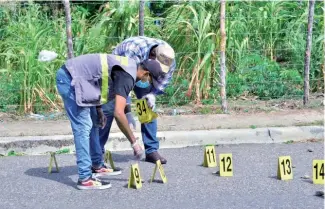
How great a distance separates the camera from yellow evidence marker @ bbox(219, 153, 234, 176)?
7.35 m

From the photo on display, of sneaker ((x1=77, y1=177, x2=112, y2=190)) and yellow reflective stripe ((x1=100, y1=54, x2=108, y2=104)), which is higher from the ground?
yellow reflective stripe ((x1=100, y1=54, x2=108, y2=104))

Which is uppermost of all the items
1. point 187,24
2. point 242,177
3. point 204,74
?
point 187,24

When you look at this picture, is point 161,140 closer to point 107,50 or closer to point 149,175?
point 149,175

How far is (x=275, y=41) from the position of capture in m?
11.6

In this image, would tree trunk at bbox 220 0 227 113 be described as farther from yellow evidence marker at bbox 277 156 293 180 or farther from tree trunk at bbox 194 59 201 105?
yellow evidence marker at bbox 277 156 293 180

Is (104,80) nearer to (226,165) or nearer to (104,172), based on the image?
(104,172)

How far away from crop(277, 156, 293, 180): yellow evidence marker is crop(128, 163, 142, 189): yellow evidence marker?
131cm

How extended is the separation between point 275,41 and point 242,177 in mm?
4677

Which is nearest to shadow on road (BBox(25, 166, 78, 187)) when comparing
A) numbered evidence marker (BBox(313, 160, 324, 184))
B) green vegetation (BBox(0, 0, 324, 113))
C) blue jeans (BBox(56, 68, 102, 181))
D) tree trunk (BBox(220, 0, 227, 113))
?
blue jeans (BBox(56, 68, 102, 181))

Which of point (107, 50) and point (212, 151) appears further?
point (107, 50)

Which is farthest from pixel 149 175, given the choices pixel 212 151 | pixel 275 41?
pixel 275 41

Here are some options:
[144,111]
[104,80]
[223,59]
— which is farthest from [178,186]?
[223,59]

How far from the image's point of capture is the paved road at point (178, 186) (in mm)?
6477

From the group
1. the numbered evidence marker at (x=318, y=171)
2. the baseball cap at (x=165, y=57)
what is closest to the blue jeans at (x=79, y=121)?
the baseball cap at (x=165, y=57)
